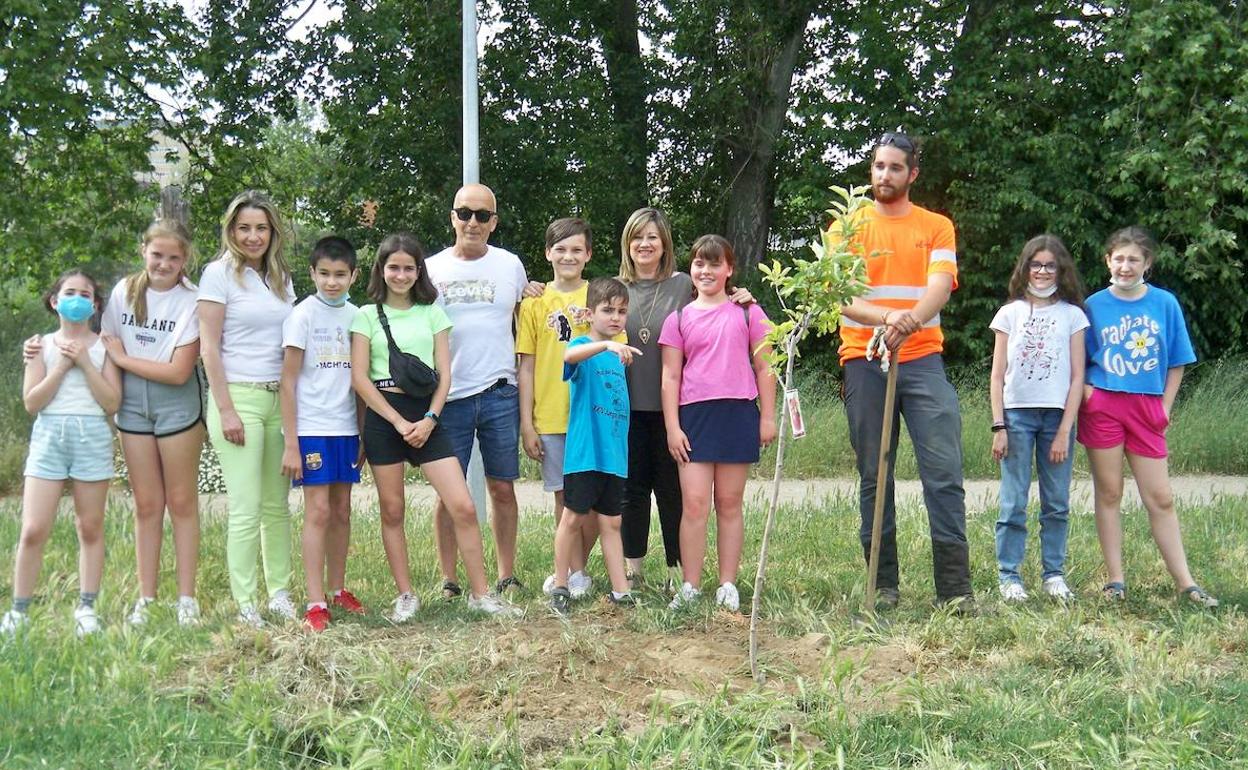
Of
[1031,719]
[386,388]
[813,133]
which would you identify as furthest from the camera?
[813,133]

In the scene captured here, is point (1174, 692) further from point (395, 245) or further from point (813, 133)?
point (813, 133)

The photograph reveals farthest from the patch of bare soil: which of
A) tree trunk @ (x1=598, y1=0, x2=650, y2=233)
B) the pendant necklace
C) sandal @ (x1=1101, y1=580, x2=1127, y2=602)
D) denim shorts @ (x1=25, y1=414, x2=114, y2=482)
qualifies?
tree trunk @ (x1=598, y1=0, x2=650, y2=233)

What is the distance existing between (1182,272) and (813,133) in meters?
5.33

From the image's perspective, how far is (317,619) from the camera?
5.18 metres

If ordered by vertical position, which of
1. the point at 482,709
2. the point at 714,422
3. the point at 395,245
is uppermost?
the point at 395,245

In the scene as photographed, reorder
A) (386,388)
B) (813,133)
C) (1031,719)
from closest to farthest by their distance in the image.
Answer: (1031,719)
(386,388)
(813,133)

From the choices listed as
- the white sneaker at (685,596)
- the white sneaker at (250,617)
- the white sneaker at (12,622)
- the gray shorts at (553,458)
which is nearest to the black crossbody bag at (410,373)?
the gray shorts at (553,458)

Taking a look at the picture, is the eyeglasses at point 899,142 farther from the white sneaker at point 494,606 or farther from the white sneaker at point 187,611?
the white sneaker at point 187,611

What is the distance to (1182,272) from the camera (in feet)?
50.3

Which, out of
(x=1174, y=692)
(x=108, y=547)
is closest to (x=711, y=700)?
(x=1174, y=692)

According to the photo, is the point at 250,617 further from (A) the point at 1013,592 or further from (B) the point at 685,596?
(A) the point at 1013,592

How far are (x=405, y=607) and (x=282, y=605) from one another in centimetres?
54

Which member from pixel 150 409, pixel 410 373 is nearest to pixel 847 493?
pixel 410 373

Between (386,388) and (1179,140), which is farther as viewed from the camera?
(1179,140)
